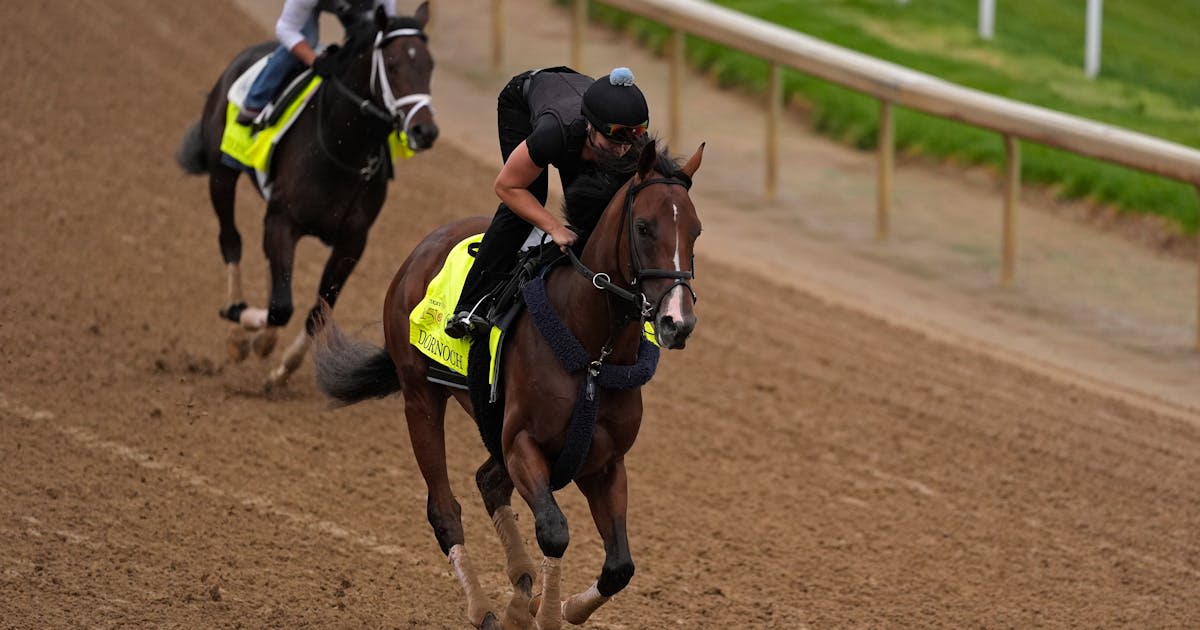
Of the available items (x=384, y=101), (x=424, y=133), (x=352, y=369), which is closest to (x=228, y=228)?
(x=384, y=101)

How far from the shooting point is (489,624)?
5.42 meters

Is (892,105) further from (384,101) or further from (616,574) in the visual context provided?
(616,574)

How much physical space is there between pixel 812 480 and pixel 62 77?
7.94 metres

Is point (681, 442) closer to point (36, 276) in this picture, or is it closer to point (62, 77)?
point (36, 276)

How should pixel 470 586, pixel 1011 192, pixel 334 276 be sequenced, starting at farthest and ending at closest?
pixel 1011 192 → pixel 334 276 → pixel 470 586

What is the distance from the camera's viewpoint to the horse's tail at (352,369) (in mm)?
6254

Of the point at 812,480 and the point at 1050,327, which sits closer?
the point at 812,480

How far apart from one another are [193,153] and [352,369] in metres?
3.68

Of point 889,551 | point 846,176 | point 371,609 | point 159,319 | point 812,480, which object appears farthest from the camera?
point 846,176

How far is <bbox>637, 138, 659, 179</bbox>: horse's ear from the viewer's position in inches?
186

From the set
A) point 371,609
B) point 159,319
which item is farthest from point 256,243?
point 371,609

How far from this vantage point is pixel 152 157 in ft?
38.3

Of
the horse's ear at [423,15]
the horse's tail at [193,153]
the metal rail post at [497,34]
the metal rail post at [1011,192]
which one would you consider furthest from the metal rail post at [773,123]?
the horse's tail at [193,153]

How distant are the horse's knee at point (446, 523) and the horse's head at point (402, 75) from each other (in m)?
2.42
